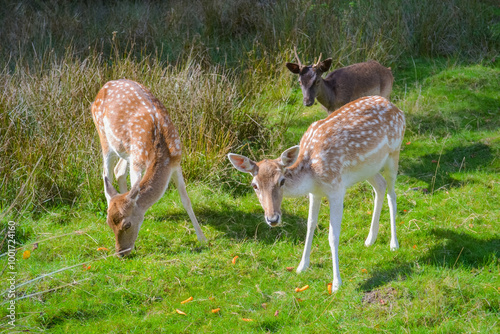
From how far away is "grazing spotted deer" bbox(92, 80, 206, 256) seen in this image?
4.99 meters

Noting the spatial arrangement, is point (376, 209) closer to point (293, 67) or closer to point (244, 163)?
point (244, 163)

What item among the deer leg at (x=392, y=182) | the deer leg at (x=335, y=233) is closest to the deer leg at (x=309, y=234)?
the deer leg at (x=335, y=233)

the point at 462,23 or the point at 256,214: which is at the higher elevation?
the point at 462,23

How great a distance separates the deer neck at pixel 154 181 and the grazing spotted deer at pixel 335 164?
91 cm

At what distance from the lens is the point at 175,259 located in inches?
205

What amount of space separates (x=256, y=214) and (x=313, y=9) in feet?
19.1

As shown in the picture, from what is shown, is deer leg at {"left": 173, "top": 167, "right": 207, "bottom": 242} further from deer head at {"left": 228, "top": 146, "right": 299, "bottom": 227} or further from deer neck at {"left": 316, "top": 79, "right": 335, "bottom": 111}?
deer neck at {"left": 316, "top": 79, "right": 335, "bottom": 111}

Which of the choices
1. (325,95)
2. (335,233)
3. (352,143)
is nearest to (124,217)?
(335,233)

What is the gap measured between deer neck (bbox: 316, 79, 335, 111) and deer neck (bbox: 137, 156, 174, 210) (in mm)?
2781

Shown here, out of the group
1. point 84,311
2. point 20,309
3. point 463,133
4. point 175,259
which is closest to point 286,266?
point 175,259

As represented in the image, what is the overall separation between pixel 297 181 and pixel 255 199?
1926 millimetres

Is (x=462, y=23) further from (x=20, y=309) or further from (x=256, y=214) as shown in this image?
(x=20, y=309)

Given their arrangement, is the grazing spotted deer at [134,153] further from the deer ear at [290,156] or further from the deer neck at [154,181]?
the deer ear at [290,156]

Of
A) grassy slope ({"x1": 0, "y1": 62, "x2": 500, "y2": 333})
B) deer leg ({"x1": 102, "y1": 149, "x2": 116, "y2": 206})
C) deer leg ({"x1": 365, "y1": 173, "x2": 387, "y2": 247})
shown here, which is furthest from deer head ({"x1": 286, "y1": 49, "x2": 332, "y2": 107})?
deer leg ({"x1": 102, "y1": 149, "x2": 116, "y2": 206})
